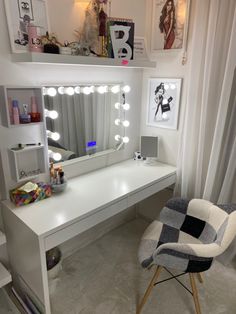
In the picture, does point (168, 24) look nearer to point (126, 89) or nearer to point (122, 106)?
point (126, 89)

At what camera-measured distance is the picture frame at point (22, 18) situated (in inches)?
54.6

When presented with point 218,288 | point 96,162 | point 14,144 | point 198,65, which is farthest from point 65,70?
point 218,288

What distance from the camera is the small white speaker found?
88.7 inches

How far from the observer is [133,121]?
7.64 feet

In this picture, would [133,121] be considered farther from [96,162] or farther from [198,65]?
[198,65]

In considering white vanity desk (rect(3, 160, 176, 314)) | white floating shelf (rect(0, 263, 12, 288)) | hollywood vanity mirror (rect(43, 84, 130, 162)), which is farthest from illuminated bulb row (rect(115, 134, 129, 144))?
white floating shelf (rect(0, 263, 12, 288))

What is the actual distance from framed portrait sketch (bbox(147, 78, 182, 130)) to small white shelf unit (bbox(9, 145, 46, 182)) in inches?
42.8

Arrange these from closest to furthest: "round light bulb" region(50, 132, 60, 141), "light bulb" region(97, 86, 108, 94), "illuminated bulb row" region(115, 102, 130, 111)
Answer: "round light bulb" region(50, 132, 60, 141) < "light bulb" region(97, 86, 108, 94) < "illuminated bulb row" region(115, 102, 130, 111)

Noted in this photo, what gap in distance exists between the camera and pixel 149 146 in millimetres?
2264

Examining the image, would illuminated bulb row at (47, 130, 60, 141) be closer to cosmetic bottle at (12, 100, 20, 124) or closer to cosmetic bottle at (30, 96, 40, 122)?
cosmetic bottle at (30, 96, 40, 122)

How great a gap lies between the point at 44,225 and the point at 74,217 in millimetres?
173

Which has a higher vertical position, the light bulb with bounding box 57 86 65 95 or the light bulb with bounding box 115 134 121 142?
the light bulb with bounding box 57 86 65 95

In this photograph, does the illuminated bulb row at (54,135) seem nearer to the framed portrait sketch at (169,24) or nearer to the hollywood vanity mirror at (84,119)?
the hollywood vanity mirror at (84,119)

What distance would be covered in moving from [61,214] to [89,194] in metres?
0.29
